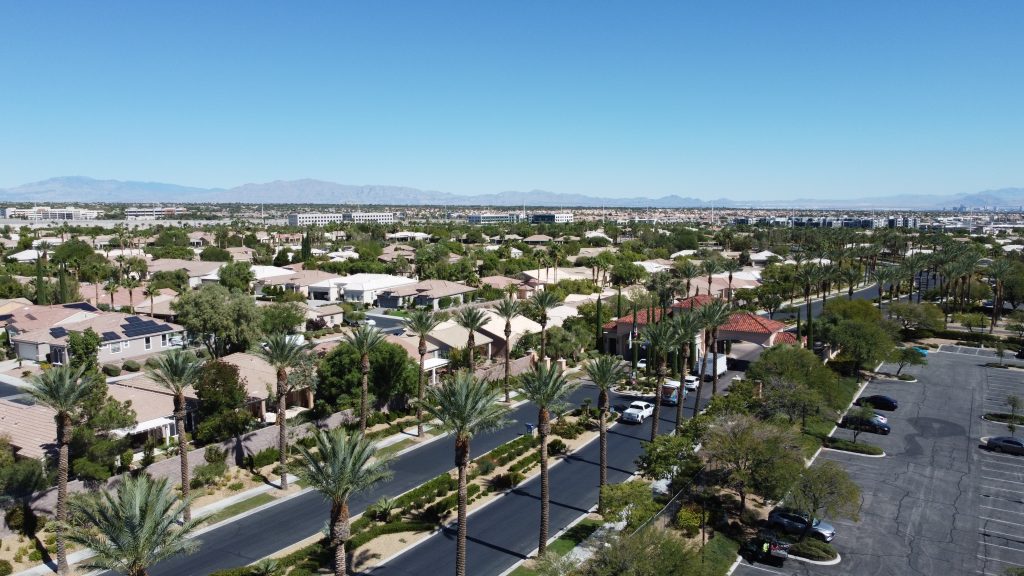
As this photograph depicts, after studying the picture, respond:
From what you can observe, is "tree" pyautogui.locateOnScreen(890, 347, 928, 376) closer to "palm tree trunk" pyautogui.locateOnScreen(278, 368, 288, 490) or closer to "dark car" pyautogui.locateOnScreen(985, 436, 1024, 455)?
"dark car" pyautogui.locateOnScreen(985, 436, 1024, 455)

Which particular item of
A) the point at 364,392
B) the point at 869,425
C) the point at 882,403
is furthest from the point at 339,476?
the point at 882,403

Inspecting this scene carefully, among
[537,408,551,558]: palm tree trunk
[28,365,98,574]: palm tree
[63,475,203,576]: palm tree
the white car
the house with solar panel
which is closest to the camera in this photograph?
[63,475,203,576]: palm tree

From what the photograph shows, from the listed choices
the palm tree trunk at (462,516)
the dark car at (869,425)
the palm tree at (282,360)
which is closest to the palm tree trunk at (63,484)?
the palm tree at (282,360)

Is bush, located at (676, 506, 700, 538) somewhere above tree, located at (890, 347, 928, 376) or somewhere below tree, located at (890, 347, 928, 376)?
below

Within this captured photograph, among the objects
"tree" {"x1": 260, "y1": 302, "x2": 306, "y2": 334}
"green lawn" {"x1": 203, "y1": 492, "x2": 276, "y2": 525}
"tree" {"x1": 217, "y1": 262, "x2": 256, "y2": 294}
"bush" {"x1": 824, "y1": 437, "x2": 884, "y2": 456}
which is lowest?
"green lawn" {"x1": 203, "y1": 492, "x2": 276, "y2": 525}

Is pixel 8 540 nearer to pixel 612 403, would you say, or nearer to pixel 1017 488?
pixel 612 403

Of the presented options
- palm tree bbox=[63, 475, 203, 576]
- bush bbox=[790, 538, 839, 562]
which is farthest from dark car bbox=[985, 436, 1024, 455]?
palm tree bbox=[63, 475, 203, 576]

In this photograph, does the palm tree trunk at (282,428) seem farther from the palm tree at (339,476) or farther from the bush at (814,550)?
the bush at (814,550)
